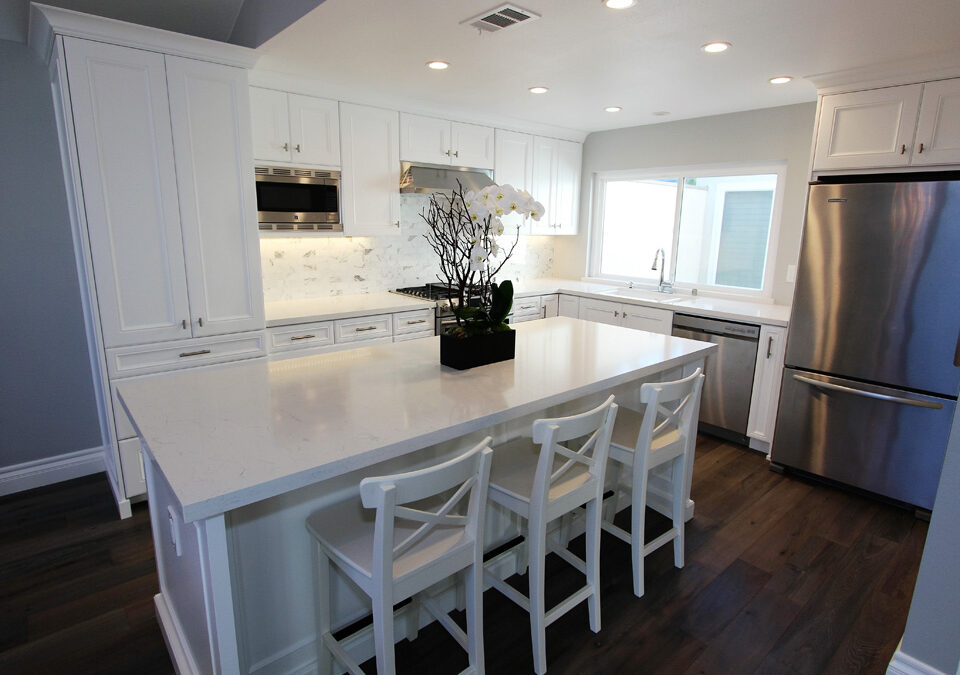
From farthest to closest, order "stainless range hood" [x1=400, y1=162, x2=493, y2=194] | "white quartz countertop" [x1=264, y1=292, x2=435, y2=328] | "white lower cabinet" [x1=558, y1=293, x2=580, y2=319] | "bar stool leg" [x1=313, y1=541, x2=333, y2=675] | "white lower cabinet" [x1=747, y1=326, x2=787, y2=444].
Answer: "white lower cabinet" [x1=558, y1=293, x2=580, y2=319], "stainless range hood" [x1=400, y1=162, x2=493, y2=194], "white lower cabinet" [x1=747, y1=326, x2=787, y2=444], "white quartz countertop" [x1=264, y1=292, x2=435, y2=328], "bar stool leg" [x1=313, y1=541, x2=333, y2=675]

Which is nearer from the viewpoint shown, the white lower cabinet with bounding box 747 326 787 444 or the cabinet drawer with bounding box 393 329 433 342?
the white lower cabinet with bounding box 747 326 787 444

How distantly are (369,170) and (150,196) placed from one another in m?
1.49

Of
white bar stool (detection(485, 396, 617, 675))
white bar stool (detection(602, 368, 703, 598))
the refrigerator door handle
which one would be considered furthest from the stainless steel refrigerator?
white bar stool (detection(485, 396, 617, 675))

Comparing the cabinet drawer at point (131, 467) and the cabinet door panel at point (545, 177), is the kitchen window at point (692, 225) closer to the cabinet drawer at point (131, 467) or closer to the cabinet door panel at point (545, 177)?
the cabinet door panel at point (545, 177)

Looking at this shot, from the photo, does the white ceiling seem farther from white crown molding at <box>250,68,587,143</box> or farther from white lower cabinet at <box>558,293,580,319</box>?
white lower cabinet at <box>558,293,580,319</box>

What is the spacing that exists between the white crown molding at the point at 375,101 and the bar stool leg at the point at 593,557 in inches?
117

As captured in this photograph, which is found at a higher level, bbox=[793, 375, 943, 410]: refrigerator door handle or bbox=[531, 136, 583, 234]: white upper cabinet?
bbox=[531, 136, 583, 234]: white upper cabinet

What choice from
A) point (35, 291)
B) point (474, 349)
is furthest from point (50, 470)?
point (474, 349)

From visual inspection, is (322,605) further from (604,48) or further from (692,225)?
(692,225)

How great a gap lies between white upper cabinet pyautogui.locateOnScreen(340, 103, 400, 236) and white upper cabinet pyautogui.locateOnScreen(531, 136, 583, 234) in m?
1.44

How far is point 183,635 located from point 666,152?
4.56 m

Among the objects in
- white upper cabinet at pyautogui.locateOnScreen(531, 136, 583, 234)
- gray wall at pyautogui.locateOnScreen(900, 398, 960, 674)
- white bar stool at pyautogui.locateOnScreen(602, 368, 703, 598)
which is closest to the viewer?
gray wall at pyautogui.locateOnScreen(900, 398, 960, 674)

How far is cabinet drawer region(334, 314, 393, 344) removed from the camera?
11.5 feet

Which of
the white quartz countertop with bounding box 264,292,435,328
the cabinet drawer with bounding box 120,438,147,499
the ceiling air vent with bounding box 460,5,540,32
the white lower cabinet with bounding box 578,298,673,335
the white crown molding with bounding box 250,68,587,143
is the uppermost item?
the white crown molding with bounding box 250,68,587,143
